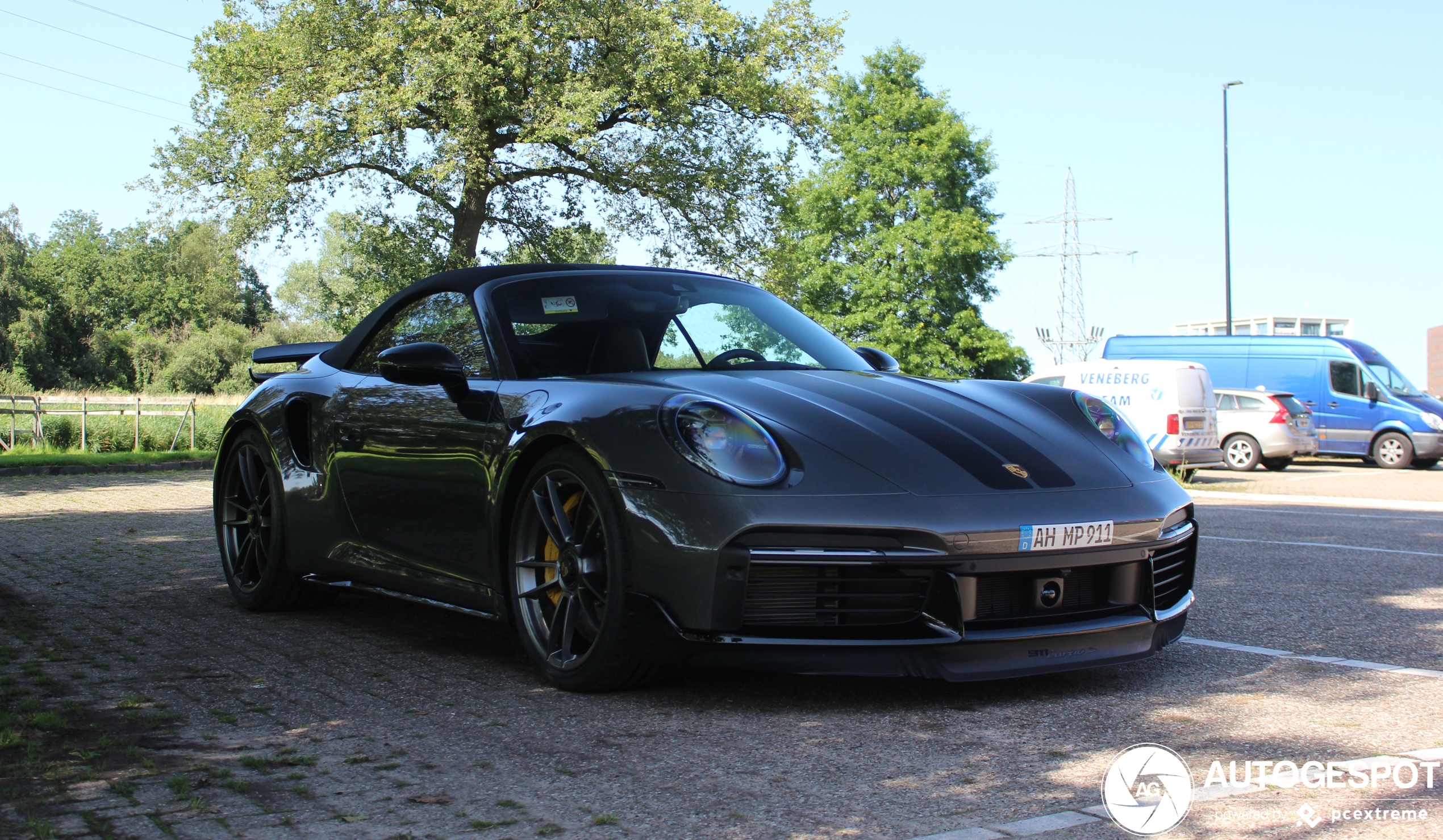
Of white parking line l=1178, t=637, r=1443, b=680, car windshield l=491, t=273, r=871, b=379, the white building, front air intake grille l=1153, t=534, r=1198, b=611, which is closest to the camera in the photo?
front air intake grille l=1153, t=534, r=1198, b=611

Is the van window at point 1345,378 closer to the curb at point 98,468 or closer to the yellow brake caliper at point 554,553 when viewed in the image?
the curb at point 98,468

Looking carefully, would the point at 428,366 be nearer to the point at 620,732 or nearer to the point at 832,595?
the point at 620,732

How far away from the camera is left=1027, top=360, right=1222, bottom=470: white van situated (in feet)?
58.7

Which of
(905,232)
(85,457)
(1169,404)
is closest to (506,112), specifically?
(85,457)

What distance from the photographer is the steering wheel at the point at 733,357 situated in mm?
4621

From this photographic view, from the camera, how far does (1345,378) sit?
24016 mm

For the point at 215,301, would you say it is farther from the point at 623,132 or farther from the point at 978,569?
the point at 978,569

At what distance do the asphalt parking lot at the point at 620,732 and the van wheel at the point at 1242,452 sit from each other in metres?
16.9

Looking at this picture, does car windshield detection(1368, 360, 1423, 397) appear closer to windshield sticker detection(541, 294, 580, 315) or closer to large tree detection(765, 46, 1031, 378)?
large tree detection(765, 46, 1031, 378)

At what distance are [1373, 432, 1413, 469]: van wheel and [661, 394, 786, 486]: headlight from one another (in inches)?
907

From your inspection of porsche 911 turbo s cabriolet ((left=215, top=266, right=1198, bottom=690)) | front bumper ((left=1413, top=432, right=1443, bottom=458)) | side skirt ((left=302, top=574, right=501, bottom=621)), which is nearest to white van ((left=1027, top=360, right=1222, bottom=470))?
front bumper ((left=1413, top=432, right=1443, bottom=458))

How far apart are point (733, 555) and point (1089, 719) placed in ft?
3.37

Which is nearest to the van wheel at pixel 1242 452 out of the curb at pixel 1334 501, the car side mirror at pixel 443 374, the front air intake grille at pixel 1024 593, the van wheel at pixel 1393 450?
the van wheel at pixel 1393 450

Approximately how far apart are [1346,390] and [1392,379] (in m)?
0.90
